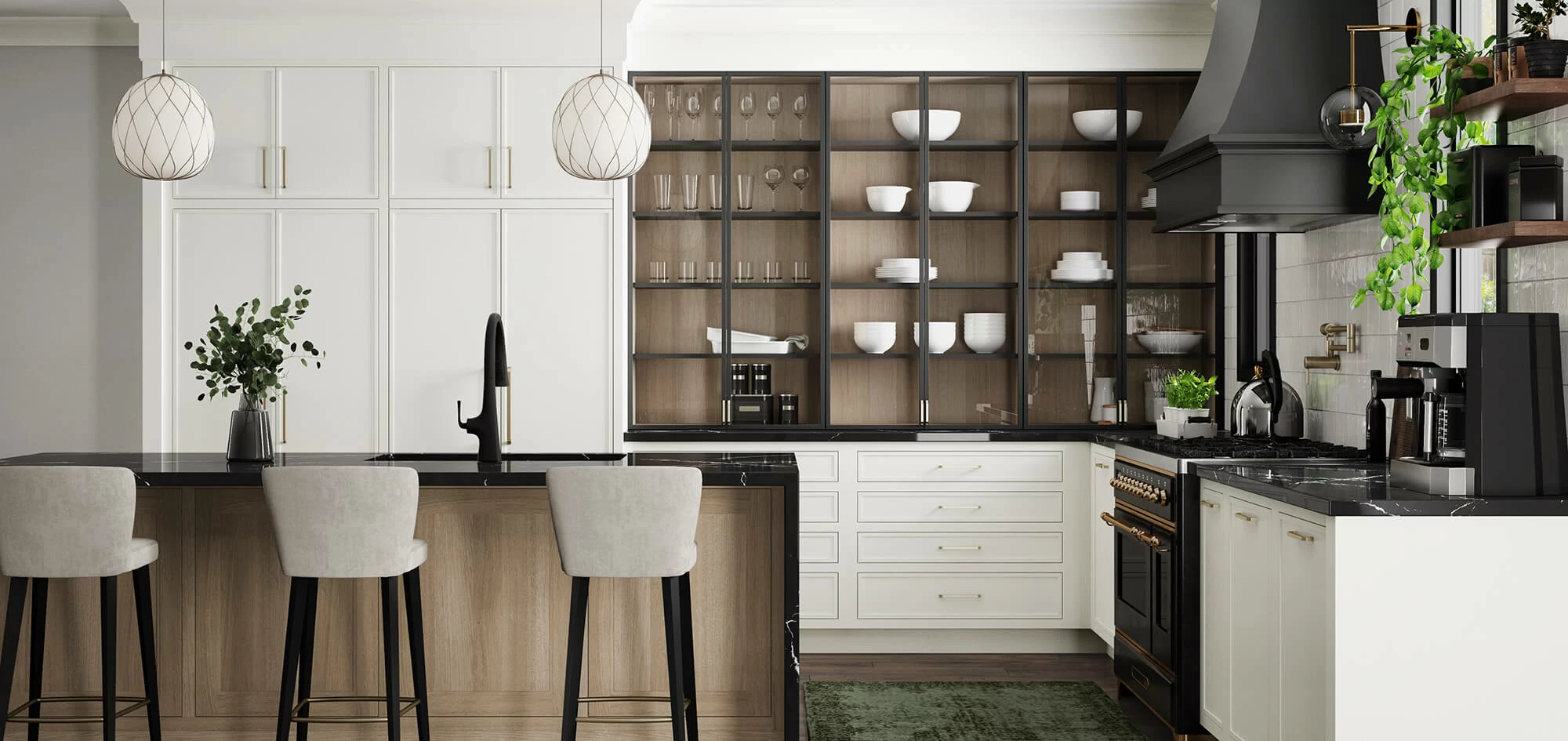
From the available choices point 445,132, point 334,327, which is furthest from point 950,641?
point 445,132

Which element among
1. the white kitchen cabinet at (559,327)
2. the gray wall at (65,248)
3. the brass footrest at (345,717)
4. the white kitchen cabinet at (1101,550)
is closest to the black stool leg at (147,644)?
the brass footrest at (345,717)

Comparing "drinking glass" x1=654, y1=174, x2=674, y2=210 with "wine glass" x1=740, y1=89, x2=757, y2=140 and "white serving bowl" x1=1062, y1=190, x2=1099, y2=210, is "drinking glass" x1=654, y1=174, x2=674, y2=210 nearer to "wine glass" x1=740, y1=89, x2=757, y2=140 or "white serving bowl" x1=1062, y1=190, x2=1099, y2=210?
"wine glass" x1=740, y1=89, x2=757, y2=140

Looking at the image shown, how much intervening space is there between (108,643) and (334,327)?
181 cm

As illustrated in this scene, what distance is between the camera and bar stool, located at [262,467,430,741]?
2.76 m

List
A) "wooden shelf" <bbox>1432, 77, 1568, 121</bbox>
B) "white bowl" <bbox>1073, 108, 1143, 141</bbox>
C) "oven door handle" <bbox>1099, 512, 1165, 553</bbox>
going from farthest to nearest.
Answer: "white bowl" <bbox>1073, 108, 1143, 141</bbox>
"oven door handle" <bbox>1099, 512, 1165, 553</bbox>
"wooden shelf" <bbox>1432, 77, 1568, 121</bbox>

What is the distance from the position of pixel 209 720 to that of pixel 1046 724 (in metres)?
2.65

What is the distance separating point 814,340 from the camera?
4.91 metres

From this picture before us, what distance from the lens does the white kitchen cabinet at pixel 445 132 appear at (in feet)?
14.6

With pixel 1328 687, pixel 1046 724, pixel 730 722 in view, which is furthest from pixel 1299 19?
pixel 730 722

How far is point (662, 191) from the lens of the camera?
189 inches

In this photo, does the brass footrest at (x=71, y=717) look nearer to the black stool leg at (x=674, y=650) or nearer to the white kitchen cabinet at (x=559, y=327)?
the black stool leg at (x=674, y=650)

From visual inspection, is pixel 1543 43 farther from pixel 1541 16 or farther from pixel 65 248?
pixel 65 248

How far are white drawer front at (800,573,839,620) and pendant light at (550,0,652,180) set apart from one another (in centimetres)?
207

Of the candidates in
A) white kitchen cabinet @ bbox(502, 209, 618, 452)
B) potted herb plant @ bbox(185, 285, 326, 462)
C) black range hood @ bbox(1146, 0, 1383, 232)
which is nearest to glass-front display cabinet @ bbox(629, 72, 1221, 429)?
white kitchen cabinet @ bbox(502, 209, 618, 452)
